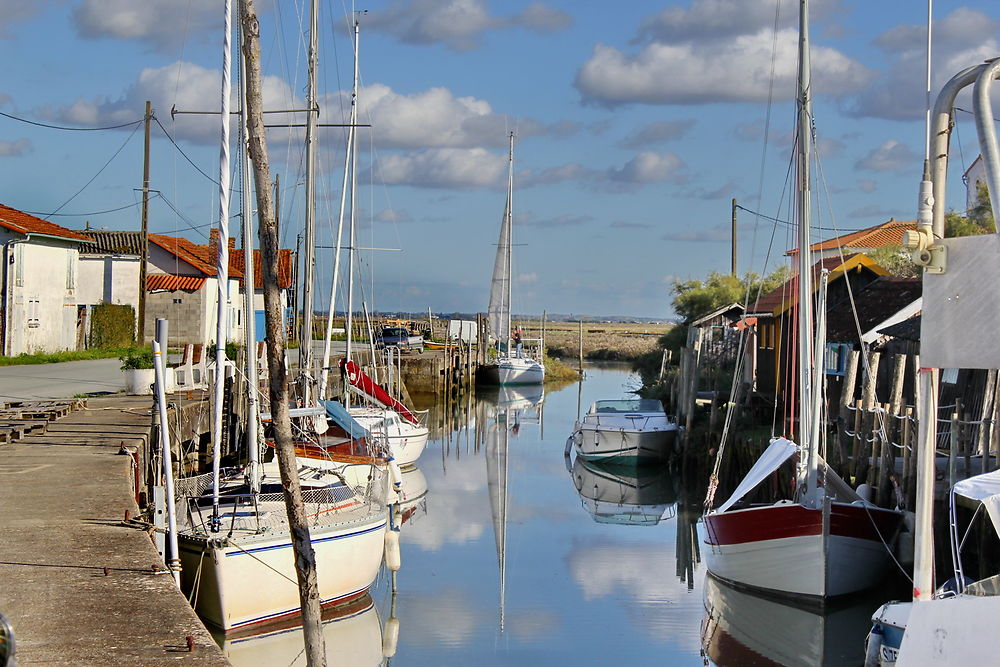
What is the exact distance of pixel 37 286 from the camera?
41.6m

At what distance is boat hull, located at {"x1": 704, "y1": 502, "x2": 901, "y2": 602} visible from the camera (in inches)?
623

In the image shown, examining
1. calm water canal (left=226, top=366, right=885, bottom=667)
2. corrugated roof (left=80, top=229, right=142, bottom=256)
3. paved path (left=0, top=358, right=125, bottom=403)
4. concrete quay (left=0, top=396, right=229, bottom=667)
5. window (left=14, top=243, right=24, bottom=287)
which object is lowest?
calm water canal (left=226, top=366, right=885, bottom=667)

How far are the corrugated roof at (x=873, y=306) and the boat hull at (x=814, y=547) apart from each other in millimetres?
12366

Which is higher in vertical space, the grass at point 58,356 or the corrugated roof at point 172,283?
the corrugated roof at point 172,283

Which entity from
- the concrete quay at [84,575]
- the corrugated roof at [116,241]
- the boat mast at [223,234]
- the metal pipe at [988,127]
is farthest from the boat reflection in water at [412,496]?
the corrugated roof at [116,241]

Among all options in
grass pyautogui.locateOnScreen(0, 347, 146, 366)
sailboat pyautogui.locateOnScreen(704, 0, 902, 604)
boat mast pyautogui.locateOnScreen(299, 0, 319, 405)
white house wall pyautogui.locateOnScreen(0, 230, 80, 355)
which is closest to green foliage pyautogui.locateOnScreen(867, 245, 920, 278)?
boat mast pyautogui.locateOnScreen(299, 0, 319, 405)

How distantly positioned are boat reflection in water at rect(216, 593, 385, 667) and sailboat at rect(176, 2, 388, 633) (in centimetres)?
20

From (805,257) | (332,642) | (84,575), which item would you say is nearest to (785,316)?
(805,257)

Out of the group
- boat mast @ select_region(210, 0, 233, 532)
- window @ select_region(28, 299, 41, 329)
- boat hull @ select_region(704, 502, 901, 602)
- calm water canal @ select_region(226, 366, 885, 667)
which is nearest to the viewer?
boat mast @ select_region(210, 0, 233, 532)

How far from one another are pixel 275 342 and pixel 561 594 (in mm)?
10693

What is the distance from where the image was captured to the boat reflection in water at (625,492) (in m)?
25.8

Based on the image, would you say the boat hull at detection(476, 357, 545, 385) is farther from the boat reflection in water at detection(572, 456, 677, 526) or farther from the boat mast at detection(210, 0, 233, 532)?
the boat mast at detection(210, 0, 233, 532)

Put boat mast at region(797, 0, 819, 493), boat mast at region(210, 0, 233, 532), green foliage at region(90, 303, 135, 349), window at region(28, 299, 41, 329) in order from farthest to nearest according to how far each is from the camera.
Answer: green foliage at region(90, 303, 135, 349) < window at region(28, 299, 41, 329) < boat mast at region(797, 0, 819, 493) < boat mast at region(210, 0, 233, 532)

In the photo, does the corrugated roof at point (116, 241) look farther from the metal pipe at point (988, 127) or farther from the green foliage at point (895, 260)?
the metal pipe at point (988, 127)
